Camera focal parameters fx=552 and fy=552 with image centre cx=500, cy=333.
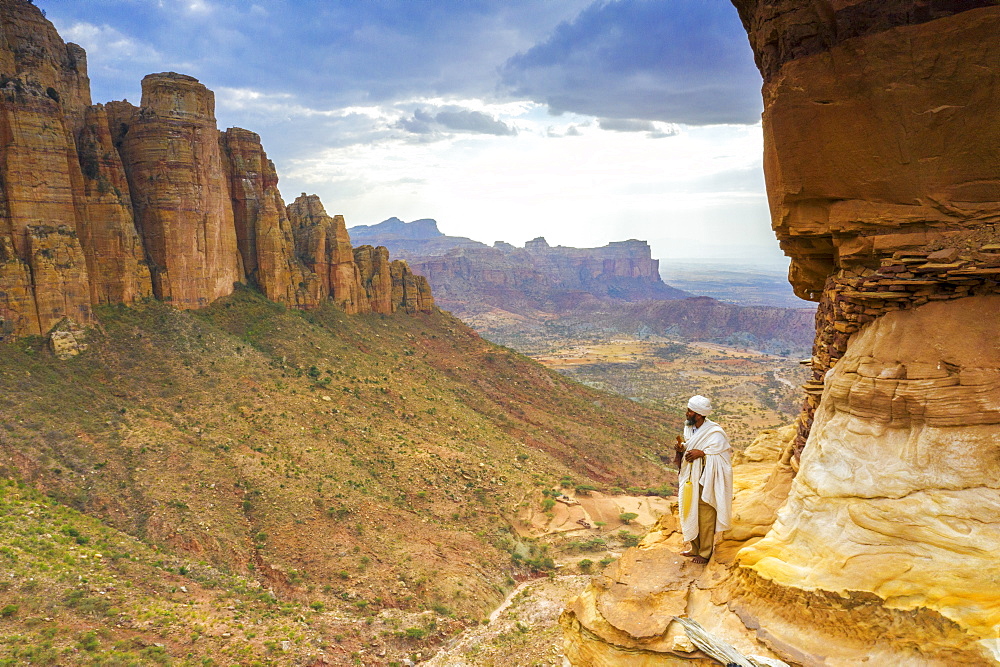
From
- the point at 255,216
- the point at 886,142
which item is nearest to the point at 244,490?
the point at 886,142

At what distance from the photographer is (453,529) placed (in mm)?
25016

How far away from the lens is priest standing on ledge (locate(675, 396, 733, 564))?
777 cm

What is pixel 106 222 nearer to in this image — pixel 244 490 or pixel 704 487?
pixel 244 490

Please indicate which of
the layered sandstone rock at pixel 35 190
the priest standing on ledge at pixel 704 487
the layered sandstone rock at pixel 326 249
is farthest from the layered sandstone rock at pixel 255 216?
the priest standing on ledge at pixel 704 487

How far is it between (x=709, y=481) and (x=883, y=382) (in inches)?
101

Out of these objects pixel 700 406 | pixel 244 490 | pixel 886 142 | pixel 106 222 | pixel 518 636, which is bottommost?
pixel 518 636

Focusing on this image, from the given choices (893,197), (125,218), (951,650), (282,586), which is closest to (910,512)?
(951,650)

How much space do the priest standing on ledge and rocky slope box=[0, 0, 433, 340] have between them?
29.9m

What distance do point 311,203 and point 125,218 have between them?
1880 centimetres

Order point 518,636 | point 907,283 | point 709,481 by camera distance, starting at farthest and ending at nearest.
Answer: point 518,636 < point 709,481 < point 907,283

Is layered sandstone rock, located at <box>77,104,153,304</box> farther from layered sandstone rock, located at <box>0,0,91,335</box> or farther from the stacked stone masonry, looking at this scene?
the stacked stone masonry

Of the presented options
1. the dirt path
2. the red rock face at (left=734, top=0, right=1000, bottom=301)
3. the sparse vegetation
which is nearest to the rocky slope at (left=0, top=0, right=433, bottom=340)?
the sparse vegetation

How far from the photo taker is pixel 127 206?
31031 mm

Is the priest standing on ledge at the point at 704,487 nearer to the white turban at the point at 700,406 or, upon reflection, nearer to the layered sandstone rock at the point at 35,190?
the white turban at the point at 700,406
